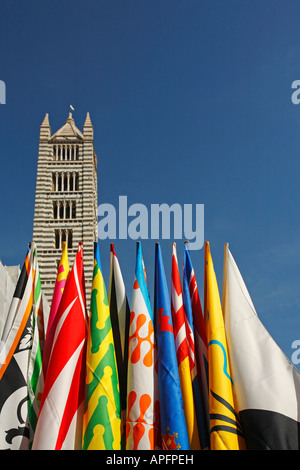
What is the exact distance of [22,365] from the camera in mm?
6816

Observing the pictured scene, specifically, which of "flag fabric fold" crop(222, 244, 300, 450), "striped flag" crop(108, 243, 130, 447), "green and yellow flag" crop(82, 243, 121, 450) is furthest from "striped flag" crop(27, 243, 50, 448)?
"flag fabric fold" crop(222, 244, 300, 450)

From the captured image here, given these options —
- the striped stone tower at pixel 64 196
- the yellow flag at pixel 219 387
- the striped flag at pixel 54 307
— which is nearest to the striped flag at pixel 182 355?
the yellow flag at pixel 219 387

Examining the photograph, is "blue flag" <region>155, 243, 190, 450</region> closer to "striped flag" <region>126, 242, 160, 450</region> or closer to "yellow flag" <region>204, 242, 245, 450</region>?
"striped flag" <region>126, 242, 160, 450</region>

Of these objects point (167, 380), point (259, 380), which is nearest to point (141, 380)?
point (167, 380)

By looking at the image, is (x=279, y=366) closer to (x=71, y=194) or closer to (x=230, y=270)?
(x=230, y=270)

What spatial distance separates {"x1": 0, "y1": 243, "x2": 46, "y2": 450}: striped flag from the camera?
20.8 ft

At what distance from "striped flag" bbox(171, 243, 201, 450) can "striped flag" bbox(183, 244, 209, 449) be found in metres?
0.10

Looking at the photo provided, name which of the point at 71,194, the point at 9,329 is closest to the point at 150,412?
the point at 9,329

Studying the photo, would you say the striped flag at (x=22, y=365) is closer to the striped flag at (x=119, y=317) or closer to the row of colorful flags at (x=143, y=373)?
the row of colorful flags at (x=143, y=373)

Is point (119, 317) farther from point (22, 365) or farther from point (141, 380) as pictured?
point (22, 365)

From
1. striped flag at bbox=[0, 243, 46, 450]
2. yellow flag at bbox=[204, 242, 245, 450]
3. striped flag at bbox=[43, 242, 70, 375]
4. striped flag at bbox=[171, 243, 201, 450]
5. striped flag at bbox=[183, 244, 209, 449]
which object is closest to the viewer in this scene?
yellow flag at bbox=[204, 242, 245, 450]

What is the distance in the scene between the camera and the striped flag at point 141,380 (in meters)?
6.26

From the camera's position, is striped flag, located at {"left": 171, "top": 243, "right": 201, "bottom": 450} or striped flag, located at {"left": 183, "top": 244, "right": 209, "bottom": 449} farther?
striped flag, located at {"left": 183, "top": 244, "right": 209, "bottom": 449}
